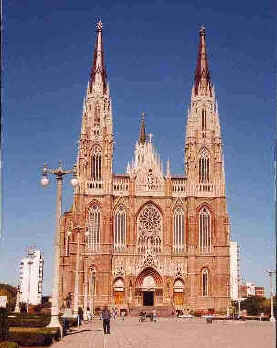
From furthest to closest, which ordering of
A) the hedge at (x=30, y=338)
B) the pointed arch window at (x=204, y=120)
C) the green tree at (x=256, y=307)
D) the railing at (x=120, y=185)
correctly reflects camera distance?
the green tree at (x=256, y=307)
the pointed arch window at (x=204, y=120)
the railing at (x=120, y=185)
the hedge at (x=30, y=338)

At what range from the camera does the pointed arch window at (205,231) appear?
266 feet

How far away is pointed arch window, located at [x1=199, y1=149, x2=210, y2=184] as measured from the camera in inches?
3270

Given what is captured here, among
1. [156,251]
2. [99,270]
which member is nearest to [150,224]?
[156,251]

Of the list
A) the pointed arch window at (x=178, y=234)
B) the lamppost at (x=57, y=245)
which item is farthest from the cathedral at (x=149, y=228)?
the lamppost at (x=57, y=245)

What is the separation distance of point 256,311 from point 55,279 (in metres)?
68.2

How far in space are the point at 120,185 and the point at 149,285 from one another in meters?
13.5

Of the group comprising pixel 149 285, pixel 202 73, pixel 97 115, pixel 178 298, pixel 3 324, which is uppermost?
pixel 202 73

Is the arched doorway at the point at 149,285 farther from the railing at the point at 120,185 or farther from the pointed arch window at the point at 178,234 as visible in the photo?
the railing at the point at 120,185

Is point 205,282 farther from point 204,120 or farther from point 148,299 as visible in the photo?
point 204,120

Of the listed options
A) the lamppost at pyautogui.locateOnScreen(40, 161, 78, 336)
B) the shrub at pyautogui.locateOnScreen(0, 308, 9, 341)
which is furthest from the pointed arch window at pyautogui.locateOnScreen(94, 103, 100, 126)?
the shrub at pyautogui.locateOnScreen(0, 308, 9, 341)

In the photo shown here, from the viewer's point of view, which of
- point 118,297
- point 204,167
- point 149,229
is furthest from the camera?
point 204,167

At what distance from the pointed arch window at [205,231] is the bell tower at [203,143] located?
8.58 feet

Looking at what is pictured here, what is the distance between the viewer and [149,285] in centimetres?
8125

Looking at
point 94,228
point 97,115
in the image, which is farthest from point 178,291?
point 97,115
